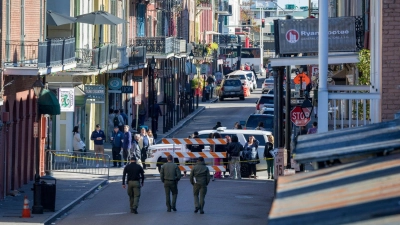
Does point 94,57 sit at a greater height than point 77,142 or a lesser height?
greater

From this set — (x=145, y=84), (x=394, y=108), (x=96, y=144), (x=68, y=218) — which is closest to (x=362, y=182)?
(x=394, y=108)

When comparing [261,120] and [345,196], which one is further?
[261,120]

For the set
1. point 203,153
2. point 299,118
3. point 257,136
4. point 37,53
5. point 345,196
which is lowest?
point 203,153

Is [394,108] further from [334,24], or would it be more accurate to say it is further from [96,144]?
[96,144]

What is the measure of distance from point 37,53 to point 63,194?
477cm

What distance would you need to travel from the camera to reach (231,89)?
74.3 meters

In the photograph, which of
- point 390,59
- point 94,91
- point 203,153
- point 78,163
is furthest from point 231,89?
point 390,59

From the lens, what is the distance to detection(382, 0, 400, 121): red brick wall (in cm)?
1300

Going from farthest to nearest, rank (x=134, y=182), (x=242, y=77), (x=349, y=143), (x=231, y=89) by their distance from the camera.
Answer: (x=242, y=77) < (x=231, y=89) < (x=134, y=182) < (x=349, y=143)

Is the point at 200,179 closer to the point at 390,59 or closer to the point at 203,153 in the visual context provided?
the point at 203,153

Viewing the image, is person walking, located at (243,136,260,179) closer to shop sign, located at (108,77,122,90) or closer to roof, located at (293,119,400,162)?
shop sign, located at (108,77,122,90)

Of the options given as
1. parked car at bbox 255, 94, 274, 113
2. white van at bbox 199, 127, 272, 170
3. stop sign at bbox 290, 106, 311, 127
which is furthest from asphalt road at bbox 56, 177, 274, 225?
parked car at bbox 255, 94, 274, 113

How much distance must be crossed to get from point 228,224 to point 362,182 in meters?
13.5

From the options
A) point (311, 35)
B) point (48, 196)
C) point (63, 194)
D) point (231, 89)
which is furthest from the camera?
point (231, 89)
